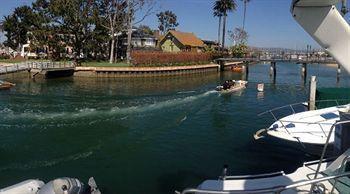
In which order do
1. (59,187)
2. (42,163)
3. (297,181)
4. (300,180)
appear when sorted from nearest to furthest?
(297,181)
(300,180)
(59,187)
(42,163)

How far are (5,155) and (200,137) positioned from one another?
38.3 ft

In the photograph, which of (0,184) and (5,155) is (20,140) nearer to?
(5,155)

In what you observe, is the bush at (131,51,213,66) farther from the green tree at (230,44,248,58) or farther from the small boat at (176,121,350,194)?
the small boat at (176,121,350,194)

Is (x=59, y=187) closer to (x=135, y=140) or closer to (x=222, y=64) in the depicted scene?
(x=135, y=140)

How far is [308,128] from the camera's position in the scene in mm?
21453

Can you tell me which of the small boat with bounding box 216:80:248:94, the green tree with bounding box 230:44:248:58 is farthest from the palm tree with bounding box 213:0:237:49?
the small boat with bounding box 216:80:248:94

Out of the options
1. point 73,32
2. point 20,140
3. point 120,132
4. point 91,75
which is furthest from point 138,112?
point 73,32

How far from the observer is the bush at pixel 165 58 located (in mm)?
72500

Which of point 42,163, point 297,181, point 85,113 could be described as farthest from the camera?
point 85,113

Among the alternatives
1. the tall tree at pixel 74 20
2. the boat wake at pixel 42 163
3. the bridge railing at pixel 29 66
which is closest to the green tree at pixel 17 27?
the tall tree at pixel 74 20

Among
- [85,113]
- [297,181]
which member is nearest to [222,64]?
[85,113]

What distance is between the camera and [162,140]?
2478cm

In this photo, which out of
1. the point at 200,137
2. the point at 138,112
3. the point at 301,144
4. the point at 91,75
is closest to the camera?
the point at 301,144

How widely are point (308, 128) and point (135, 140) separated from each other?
10.1 metres
